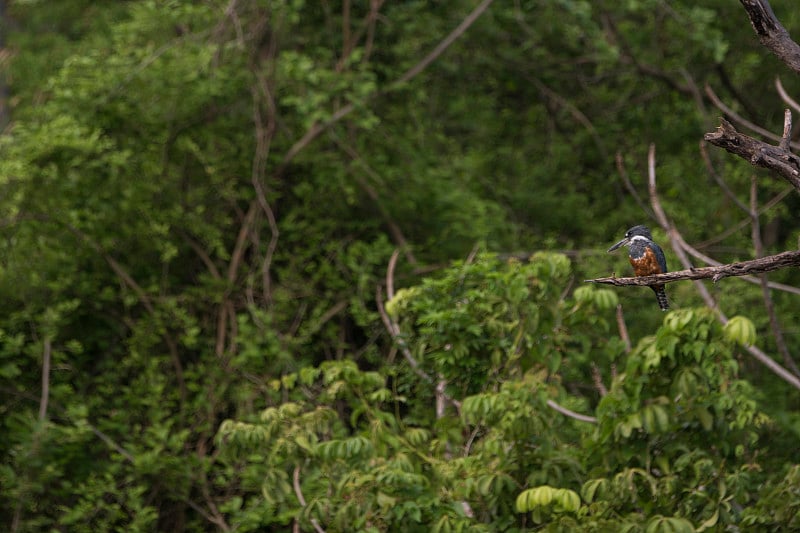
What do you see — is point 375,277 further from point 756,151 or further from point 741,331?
point 756,151

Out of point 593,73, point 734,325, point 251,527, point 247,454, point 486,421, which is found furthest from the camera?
point 593,73

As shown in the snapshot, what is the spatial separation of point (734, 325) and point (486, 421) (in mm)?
981

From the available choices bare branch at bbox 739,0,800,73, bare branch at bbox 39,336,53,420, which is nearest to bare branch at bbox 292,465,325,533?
bare branch at bbox 39,336,53,420

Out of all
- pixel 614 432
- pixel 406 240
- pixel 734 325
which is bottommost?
pixel 406 240

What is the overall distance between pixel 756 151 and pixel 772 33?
507 mm

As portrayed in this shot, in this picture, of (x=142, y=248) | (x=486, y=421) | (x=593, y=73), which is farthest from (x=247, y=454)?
(x=593, y=73)

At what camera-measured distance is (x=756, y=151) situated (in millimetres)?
3102

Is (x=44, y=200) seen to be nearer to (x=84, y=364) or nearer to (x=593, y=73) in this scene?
(x=84, y=364)

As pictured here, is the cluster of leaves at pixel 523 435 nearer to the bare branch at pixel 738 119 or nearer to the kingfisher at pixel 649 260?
the kingfisher at pixel 649 260

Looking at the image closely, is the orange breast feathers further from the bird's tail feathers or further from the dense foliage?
the dense foliage

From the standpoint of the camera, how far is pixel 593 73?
9875 mm

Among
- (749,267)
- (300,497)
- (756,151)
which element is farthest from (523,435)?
(756,151)

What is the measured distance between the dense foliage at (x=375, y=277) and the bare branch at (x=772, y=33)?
1.19m

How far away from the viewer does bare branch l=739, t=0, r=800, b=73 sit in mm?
3381
